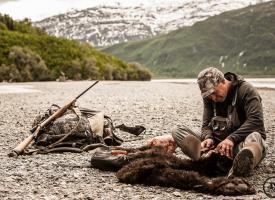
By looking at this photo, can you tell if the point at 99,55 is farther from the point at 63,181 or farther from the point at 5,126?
the point at 63,181

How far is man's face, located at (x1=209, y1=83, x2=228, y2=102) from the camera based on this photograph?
299 inches

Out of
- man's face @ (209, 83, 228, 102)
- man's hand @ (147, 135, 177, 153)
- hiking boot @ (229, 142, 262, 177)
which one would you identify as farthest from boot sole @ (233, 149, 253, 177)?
man's hand @ (147, 135, 177, 153)

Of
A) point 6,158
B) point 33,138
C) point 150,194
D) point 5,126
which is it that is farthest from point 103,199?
point 5,126

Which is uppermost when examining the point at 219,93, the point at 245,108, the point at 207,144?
the point at 219,93

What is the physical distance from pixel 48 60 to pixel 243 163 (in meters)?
90.9

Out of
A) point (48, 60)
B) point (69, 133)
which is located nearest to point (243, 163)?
point (69, 133)

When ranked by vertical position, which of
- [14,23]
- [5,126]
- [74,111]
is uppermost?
[14,23]

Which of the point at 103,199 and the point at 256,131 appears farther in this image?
the point at 256,131

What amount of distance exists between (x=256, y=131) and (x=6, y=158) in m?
4.78

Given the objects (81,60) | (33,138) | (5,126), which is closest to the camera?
(33,138)

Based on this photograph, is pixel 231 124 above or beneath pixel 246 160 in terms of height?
above

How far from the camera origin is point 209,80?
7.49 metres

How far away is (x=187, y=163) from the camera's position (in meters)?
7.82

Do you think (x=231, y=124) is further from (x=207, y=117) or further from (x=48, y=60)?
(x=48, y=60)
